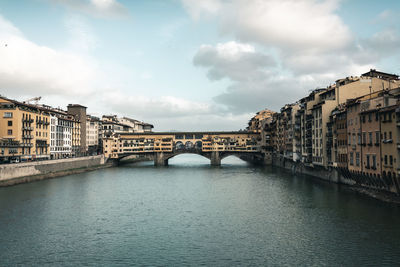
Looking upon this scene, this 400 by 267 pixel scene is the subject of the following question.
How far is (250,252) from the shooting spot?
28234mm

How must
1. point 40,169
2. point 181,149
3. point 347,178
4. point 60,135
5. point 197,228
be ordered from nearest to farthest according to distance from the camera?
point 197,228 < point 347,178 < point 40,169 < point 60,135 < point 181,149

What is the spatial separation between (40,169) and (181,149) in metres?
56.6

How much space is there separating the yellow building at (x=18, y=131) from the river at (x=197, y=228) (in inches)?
874

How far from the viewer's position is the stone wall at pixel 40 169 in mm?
63531

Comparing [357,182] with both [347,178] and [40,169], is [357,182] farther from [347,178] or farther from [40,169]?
[40,169]

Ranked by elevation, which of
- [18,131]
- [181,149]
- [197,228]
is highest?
[18,131]

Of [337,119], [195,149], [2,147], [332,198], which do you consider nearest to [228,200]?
[332,198]

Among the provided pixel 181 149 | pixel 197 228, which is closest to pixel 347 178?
pixel 197 228

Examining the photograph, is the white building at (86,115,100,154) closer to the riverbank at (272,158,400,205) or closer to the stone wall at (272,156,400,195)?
the stone wall at (272,156,400,195)

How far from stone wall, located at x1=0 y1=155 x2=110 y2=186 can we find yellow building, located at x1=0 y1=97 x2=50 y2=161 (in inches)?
297

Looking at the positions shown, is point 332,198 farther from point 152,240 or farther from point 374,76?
point 374,76

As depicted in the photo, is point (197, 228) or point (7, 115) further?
point (7, 115)

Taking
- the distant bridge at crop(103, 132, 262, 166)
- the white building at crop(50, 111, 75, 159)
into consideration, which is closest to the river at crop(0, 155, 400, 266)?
the white building at crop(50, 111, 75, 159)

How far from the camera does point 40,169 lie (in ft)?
249
